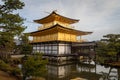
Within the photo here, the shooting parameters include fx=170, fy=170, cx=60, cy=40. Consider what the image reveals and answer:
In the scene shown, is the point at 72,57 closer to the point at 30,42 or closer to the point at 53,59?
the point at 53,59

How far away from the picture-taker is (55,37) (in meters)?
37.1

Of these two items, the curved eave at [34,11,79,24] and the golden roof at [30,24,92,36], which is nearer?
the golden roof at [30,24,92,36]

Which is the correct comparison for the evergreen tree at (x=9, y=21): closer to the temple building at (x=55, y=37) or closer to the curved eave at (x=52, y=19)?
the temple building at (x=55, y=37)

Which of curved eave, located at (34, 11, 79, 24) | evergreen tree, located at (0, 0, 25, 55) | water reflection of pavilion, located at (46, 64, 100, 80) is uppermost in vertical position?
curved eave, located at (34, 11, 79, 24)

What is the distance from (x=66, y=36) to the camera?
39.4 meters

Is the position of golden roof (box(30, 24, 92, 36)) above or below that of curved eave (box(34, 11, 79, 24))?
below

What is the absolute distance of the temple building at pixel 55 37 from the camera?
37.1m

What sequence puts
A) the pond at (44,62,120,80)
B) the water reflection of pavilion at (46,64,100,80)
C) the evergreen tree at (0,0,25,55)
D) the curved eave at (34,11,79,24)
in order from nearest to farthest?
the evergreen tree at (0,0,25,55) → the pond at (44,62,120,80) → the water reflection of pavilion at (46,64,100,80) → the curved eave at (34,11,79,24)

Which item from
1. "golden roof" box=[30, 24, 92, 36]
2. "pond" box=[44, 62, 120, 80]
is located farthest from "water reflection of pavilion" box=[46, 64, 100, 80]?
"golden roof" box=[30, 24, 92, 36]

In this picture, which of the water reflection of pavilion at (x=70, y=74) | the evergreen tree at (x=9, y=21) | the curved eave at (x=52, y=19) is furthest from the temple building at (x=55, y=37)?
the evergreen tree at (x=9, y=21)

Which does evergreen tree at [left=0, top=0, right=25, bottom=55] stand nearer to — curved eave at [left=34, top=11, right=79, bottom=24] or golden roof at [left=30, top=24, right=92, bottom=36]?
golden roof at [left=30, top=24, right=92, bottom=36]

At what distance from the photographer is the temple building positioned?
37094 mm

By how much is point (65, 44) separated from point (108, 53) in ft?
38.0

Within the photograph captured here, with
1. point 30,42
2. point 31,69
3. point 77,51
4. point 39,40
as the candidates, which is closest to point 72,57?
point 77,51
